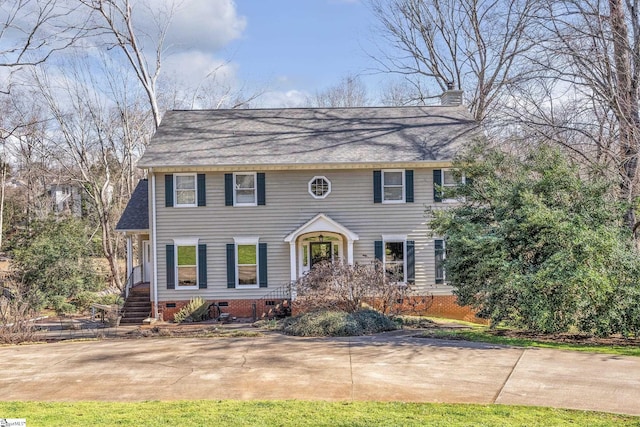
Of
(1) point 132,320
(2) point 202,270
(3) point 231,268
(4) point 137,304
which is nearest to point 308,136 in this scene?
(3) point 231,268

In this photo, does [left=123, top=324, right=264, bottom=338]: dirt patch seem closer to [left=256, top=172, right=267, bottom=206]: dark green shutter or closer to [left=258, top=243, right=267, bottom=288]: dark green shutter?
[left=258, top=243, right=267, bottom=288]: dark green shutter

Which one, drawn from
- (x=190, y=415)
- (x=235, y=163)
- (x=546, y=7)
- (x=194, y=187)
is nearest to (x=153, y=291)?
(x=194, y=187)

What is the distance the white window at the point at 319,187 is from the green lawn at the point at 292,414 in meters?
11.8

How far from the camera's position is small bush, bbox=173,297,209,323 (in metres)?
18.0

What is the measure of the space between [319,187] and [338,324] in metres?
6.52

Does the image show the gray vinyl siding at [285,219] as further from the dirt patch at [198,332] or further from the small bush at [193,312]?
the dirt patch at [198,332]

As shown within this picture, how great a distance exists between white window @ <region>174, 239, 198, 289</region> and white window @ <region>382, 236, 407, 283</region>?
6493 mm

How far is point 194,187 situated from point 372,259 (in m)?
6.61

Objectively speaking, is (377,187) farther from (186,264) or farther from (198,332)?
(198,332)

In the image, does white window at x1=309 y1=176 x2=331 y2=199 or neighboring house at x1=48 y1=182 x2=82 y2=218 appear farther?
neighboring house at x1=48 y1=182 x2=82 y2=218

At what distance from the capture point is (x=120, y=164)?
3575 cm

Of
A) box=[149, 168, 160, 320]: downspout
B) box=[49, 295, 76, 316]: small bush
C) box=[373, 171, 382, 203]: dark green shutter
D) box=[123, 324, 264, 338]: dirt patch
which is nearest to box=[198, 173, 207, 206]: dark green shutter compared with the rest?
box=[149, 168, 160, 320]: downspout

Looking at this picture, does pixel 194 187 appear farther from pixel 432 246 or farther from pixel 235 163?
pixel 432 246

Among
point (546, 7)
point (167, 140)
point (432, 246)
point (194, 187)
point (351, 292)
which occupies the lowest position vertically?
point (351, 292)
